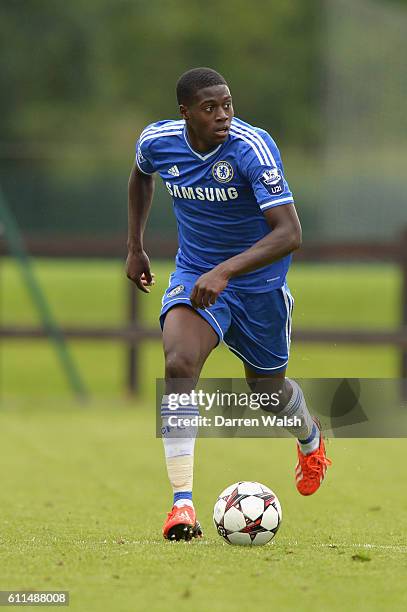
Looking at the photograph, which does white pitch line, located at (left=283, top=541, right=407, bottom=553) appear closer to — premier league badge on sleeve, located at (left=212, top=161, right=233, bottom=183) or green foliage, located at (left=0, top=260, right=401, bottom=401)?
premier league badge on sleeve, located at (left=212, top=161, right=233, bottom=183)

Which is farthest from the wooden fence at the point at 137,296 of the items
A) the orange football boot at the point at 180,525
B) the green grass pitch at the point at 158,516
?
the orange football boot at the point at 180,525

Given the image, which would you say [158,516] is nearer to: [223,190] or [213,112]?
[223,190]

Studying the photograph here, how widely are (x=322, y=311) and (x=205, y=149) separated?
50.3ft

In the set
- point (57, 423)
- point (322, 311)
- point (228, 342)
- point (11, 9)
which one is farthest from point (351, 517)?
point (11, 9)

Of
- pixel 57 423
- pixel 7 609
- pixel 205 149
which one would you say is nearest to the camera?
pixel 7 609

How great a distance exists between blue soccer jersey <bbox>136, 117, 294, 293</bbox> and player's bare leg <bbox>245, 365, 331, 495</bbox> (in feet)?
1.89

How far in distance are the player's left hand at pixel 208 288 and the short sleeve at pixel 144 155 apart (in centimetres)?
103

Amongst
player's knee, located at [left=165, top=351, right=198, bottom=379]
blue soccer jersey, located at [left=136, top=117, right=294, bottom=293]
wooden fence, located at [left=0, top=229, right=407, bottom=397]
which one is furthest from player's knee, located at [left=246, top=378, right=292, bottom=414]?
wooden fence, located at [left=0, top=229, right=407, bottom=397]

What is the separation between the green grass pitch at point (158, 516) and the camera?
490cm

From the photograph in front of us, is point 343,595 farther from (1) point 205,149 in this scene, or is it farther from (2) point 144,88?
(2) point 144,88

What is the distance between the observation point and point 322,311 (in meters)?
21.6

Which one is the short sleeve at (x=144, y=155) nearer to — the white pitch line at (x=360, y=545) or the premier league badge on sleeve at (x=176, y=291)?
the premier league badge on sleeve at (x=176, y=291)

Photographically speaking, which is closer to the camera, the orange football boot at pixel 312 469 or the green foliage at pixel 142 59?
the orange football boot at pixel 312 469

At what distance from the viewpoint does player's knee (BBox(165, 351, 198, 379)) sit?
606 centimetres
